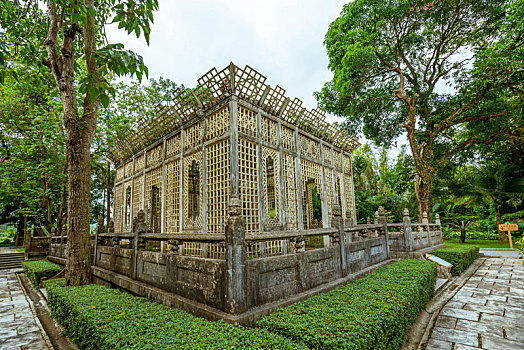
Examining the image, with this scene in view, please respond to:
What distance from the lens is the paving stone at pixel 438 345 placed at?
3666mm

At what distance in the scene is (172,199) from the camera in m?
9.58

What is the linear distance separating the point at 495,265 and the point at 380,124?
919cm

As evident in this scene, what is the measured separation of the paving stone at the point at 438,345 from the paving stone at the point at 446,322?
0.72m

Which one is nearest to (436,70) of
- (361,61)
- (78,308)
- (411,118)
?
(411,118)

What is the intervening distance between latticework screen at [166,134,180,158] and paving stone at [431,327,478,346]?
347 inches

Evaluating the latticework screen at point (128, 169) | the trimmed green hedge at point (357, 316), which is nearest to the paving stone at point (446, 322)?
the trimmed green hedge at point (357, 316)

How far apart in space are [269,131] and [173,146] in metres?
4.00

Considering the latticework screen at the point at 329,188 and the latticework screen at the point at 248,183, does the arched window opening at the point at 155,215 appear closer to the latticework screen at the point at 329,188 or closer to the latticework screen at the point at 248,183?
the latticework screen at the point at 248,183

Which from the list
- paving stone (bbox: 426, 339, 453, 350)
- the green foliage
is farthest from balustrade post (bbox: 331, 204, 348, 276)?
the green foliage

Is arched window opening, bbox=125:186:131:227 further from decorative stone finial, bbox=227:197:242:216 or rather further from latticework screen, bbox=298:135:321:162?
decorative stone finial, bbox=227:197:242:216

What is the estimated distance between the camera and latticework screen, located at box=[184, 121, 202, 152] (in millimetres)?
8577

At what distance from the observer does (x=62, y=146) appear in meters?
13.4

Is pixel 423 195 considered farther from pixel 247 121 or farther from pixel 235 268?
pixel 235 268

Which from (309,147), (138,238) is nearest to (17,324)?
(138,238)
